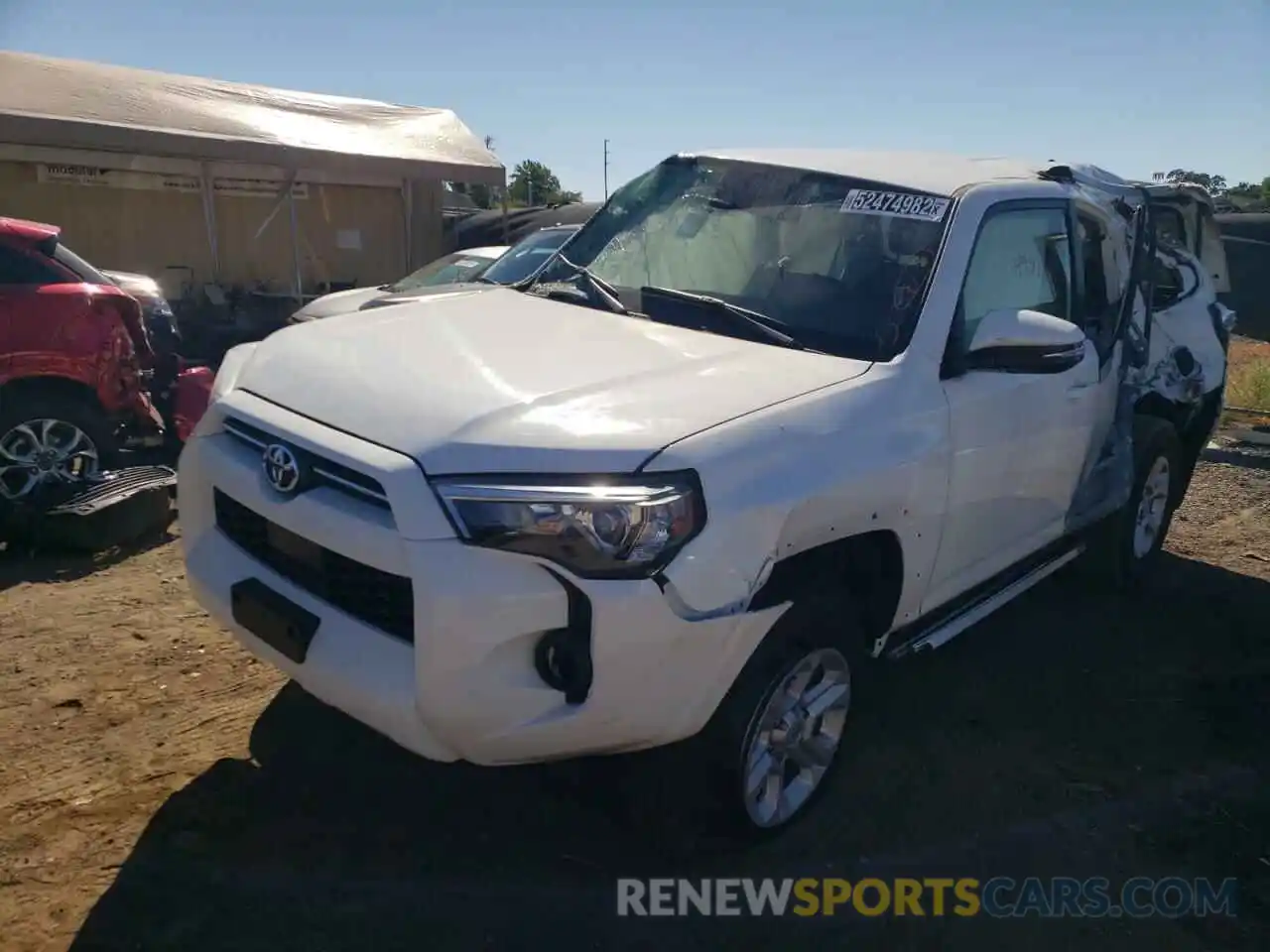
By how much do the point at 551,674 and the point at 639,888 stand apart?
2.81ft

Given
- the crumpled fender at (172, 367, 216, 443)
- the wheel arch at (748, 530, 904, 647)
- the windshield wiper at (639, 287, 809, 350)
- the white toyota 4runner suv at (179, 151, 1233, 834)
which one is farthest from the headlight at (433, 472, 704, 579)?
the crumpled fender at (172, 367, 216, 443)

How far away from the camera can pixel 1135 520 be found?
5195 millimetres

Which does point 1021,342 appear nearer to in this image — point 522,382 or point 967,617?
point 967,617

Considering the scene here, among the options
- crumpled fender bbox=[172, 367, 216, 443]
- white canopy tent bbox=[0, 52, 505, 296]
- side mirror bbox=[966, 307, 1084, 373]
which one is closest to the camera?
side mirror bbox=[966, 307, 1084, 373]

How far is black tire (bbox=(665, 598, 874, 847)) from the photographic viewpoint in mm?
2654

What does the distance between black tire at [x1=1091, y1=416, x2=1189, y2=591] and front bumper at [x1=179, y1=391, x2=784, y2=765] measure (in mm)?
3179

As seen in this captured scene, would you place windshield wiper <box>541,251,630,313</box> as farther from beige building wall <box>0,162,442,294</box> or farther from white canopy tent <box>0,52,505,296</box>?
beige building wall <box>0,162,442,294</box>

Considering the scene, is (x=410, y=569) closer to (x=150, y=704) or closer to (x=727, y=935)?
(x=727, y=935)

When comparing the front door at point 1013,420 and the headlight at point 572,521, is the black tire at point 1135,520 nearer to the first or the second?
the front door at point 1013,420

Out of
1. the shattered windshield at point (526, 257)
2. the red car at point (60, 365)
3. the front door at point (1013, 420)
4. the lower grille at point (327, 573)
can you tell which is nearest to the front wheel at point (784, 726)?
the front door at point (1013, 420)

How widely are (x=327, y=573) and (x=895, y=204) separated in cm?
227

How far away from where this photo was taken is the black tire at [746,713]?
2.65m

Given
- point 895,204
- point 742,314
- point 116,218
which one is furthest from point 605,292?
point 116,218

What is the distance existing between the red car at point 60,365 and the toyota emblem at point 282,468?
3.54 m
